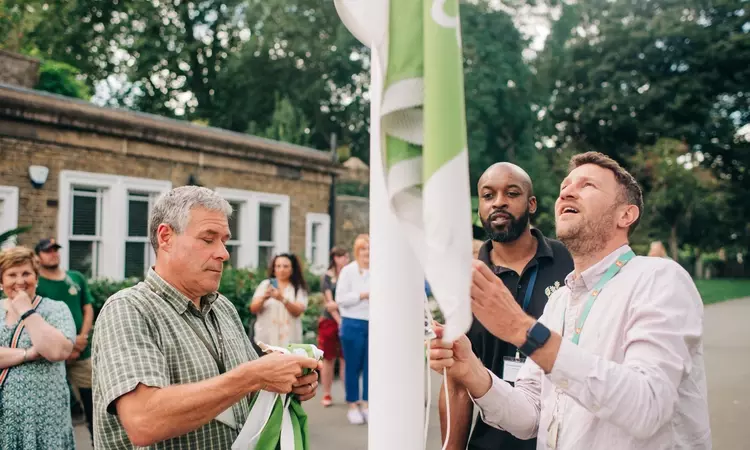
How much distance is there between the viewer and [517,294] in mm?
3434

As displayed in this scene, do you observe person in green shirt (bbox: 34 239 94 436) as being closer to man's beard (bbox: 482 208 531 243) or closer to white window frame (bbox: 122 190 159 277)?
man's beard (bbox: 482 208 531 243)

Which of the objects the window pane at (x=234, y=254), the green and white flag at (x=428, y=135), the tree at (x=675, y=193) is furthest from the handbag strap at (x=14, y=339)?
the tree at (x=675, y=193)

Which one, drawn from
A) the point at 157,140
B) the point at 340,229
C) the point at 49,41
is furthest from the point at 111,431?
the point at 49,41

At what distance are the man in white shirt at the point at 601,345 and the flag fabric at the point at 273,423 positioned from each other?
1.74 ft

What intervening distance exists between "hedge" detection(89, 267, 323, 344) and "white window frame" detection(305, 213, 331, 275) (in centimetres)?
295

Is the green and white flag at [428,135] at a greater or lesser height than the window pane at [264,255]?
greater

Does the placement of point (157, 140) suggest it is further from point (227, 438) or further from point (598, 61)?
point (598, 61)

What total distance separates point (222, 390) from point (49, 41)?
3360cm

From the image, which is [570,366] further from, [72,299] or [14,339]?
[72,299]

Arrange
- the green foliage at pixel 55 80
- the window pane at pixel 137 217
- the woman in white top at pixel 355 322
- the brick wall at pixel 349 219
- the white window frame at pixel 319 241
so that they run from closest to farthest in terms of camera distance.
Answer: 1. the woman in white top at pixel 355 322
2. the window pane at pixel 137 217
3. the white window frame at pixel 319 241
4. the brick wall at pixel 349 219
5. the green foliage at pixel 55 80

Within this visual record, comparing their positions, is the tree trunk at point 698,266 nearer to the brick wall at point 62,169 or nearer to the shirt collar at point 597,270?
the brick wall at point 62,169

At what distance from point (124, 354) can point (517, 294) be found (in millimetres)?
1961

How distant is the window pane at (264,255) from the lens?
13906 millimetres

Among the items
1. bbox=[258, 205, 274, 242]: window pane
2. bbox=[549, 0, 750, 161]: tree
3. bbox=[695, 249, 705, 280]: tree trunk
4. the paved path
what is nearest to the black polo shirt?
the paved path
